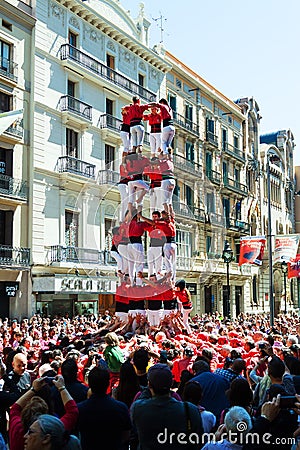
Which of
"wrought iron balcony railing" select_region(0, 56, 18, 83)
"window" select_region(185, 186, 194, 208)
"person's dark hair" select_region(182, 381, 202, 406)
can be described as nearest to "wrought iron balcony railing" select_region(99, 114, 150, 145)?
"window" select_region(185, 186, 194, 208)

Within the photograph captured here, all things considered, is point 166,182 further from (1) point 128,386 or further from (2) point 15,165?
(1) point 128,386

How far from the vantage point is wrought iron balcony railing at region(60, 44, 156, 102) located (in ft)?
98.8

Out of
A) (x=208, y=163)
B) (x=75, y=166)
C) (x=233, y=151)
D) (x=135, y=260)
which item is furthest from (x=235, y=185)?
(x=135, y=260)

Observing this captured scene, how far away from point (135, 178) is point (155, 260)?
273cm

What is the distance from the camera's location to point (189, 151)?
140ft

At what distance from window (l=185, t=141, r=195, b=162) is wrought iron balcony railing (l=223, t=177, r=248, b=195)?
13.5 feet

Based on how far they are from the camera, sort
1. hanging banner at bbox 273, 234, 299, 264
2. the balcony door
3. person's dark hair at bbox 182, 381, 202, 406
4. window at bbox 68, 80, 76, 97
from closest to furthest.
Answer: person's dark hair at bbox 182, 381, 202, 406, the balcony door, hanging banner at bbox 273, 234, 299, 264, window at bbox 68, 80, 76, 97

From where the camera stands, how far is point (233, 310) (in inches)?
1827

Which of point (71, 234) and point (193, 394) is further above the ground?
point (71, 234)

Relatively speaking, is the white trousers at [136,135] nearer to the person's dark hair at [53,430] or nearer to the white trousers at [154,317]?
the white trousers at [154,317]

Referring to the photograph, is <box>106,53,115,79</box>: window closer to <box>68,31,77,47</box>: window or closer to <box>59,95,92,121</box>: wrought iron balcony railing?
<box>68,31,77,47</box>: window

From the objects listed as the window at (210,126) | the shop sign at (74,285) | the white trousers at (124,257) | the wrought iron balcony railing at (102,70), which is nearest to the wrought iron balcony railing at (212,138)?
the window at (210,126)

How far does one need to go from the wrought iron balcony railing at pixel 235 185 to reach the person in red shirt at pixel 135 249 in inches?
1076

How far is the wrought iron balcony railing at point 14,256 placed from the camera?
25.7m
